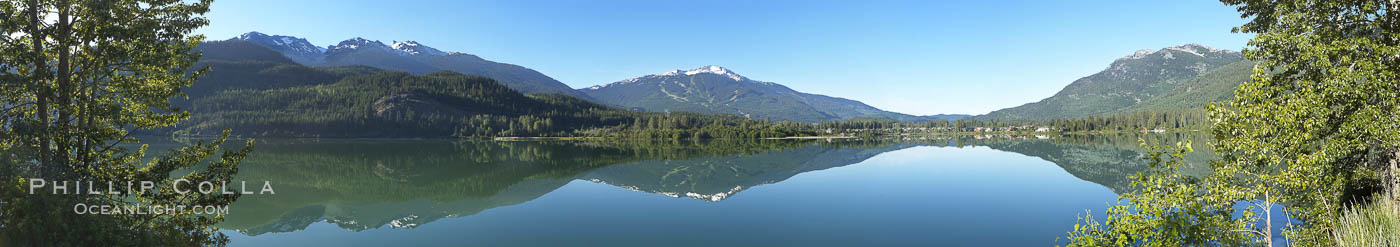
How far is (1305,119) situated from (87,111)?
20746mm

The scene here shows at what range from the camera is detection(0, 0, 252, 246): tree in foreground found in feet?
28.3

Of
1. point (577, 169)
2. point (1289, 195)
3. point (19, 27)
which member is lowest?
point (577, 169)

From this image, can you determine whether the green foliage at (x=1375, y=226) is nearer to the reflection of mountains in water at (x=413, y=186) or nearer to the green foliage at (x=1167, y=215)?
the green foliage at (x=1167, y=215)

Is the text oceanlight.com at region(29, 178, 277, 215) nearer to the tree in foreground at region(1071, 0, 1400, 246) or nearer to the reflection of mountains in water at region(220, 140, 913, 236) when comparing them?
the reflection of mountains in water at region(220, 140, 913, 236)

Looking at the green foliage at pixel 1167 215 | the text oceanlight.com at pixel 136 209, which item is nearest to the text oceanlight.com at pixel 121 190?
the text oceanlight.com at pixel 136 209

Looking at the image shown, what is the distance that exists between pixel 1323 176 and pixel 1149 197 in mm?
5312

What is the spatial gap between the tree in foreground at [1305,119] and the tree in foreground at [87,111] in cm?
1584

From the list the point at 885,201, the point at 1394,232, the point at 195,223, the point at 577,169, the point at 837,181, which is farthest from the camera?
the point at 577,169

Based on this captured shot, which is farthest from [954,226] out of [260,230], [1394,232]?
[260,230]

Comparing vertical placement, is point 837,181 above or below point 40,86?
below

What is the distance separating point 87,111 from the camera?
398 inches

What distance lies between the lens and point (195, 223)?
40.3ft

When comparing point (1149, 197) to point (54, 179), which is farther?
point (54, 179)

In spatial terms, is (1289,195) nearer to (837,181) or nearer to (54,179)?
(54,179)
